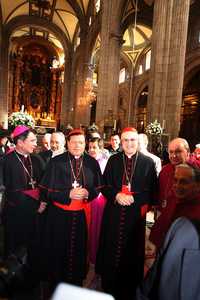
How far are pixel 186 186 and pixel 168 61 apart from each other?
968 cm

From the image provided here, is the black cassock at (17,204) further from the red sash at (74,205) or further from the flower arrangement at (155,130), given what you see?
the flower arrangement at (155,130)

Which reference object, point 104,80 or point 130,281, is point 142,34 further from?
point 130,281

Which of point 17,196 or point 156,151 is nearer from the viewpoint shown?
point 17,196

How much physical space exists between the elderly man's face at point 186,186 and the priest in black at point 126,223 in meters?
0.98

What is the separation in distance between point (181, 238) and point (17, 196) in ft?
8.52

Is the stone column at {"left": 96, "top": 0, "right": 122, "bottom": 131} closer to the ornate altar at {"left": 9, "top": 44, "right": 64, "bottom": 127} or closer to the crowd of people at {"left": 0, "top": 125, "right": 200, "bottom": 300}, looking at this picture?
the crowd of people at {"left": 0, "top": 125, "right": 200, "bottom": 300}

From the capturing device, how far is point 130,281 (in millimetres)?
3252

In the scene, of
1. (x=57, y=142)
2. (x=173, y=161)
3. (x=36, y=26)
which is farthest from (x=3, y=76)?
(x=173, y=161)

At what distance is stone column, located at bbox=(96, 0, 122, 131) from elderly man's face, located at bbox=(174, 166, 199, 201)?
13791 mm

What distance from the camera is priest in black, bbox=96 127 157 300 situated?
3.23 meters

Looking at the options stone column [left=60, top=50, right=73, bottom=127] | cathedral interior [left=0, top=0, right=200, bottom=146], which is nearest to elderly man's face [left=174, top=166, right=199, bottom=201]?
cathedral interior [left=0, top=0, right=200, bottom=146]

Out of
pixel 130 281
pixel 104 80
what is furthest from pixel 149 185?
pixel 104 80

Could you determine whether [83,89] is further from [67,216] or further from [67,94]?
[67,216]

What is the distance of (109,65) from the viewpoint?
16547 mm
